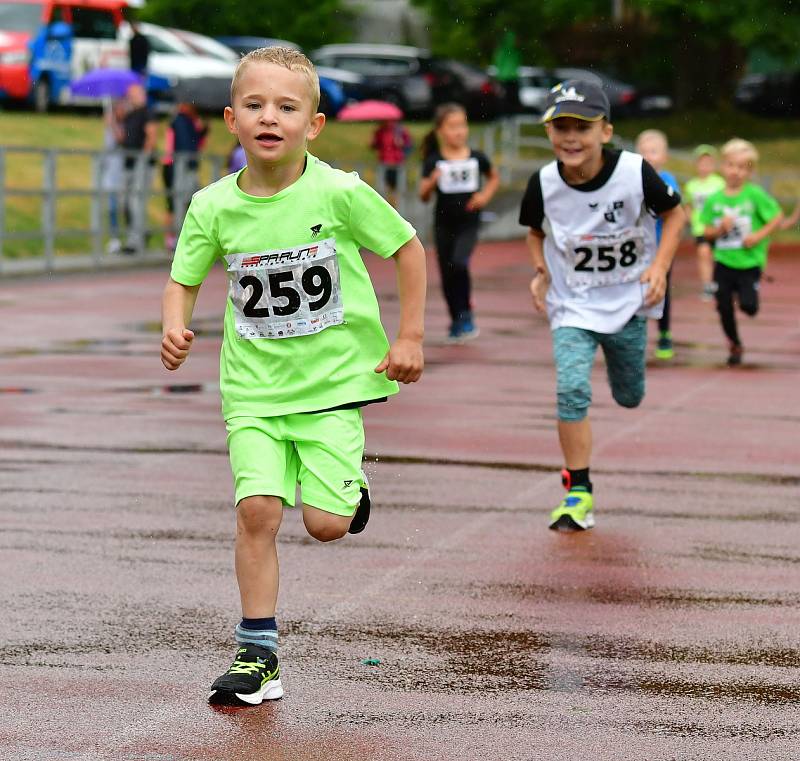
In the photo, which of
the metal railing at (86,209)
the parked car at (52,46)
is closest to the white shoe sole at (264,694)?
the metal railing at (86,209)

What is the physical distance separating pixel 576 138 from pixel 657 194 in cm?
42

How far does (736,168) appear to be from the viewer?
1412 cm

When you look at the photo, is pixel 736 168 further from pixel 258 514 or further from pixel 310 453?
pixel 258 514

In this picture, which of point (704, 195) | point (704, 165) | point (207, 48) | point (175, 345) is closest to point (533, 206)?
point (175, 345)

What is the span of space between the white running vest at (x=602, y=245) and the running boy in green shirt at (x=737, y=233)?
619 centimetres

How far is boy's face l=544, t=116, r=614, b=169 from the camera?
7773 millimetres

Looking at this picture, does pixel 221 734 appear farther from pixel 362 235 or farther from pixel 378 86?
pixel 378 86

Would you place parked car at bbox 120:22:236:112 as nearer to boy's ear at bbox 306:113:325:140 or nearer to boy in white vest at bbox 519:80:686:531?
boy in white vest at bbox 519:80:686:531

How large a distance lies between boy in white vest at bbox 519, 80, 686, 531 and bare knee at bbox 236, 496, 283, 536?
268 cm

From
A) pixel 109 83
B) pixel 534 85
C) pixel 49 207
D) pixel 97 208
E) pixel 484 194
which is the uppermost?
pixel 109 83

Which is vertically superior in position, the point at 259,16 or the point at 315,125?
the point at 315,125

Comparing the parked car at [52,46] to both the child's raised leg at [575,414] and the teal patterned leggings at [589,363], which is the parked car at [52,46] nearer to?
the teal patterned leggings at [589,363]

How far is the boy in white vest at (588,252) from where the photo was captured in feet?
25.6

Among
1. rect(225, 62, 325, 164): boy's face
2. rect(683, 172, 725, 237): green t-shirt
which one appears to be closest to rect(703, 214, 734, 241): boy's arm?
rect(683, 172, 725, 237): green t-shirt
